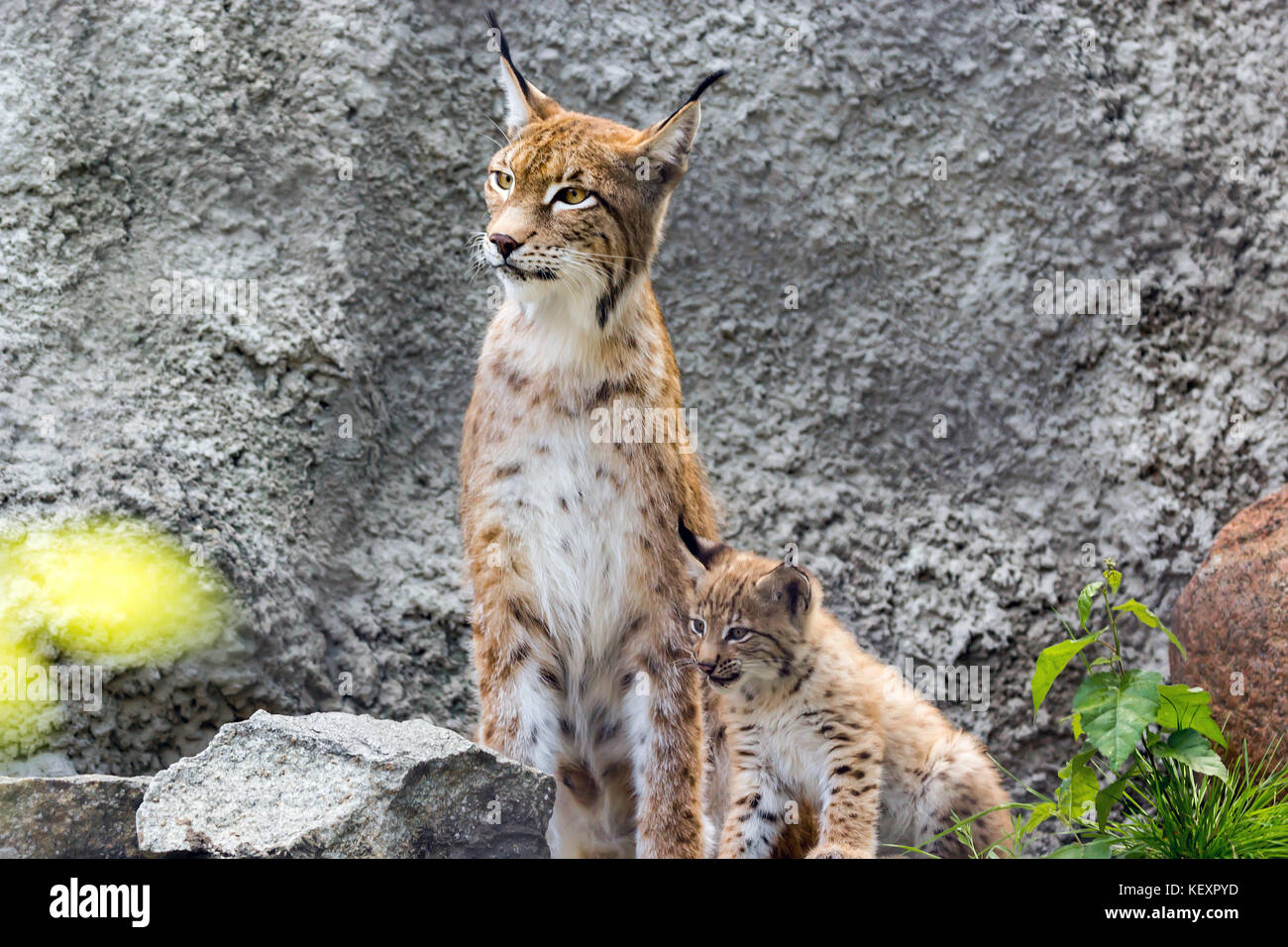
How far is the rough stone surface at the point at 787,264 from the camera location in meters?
4.53

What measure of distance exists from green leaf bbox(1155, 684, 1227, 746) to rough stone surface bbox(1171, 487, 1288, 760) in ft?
2.52

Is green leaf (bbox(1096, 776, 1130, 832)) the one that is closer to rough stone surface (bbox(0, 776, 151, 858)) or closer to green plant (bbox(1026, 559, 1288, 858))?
green plant (bbox(1026, 559, 1288, 858))

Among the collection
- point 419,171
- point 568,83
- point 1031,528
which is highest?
point 568,83

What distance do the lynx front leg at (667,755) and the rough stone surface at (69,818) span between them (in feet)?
4.41

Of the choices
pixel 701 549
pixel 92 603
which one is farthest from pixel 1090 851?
pixel 92 603

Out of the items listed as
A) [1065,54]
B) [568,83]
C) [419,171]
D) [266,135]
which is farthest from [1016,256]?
[266,135]

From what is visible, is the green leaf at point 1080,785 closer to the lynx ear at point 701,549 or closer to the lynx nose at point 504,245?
the lynx ear at point 701,549

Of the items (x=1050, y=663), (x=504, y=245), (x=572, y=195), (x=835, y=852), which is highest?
(x=572, y=195)

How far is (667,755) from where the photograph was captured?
3.54 metres

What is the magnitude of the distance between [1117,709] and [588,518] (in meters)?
1.47

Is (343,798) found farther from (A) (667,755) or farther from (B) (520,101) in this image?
(B) (520,101)

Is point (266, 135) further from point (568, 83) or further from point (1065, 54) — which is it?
point (1065, 54)
